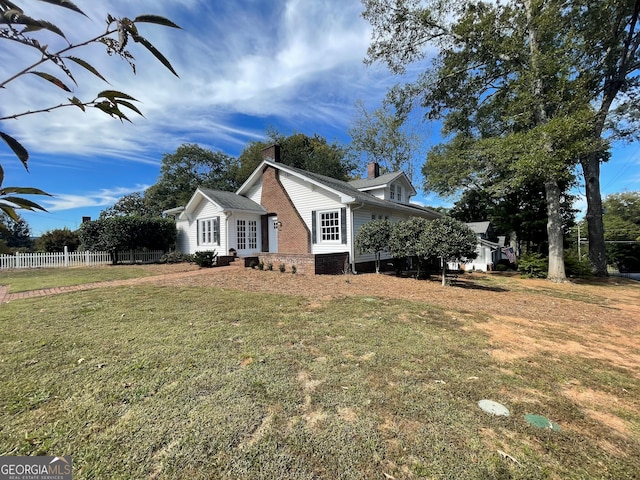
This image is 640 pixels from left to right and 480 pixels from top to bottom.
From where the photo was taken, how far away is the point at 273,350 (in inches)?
165

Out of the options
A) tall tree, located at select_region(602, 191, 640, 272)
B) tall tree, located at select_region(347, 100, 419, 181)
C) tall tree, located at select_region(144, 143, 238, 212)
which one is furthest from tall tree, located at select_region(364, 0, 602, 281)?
tall tree, located at select_region(144, 143, 238, 212)

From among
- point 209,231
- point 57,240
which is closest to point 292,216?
point 209,231

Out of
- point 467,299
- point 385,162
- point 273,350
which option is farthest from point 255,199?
point 385,162

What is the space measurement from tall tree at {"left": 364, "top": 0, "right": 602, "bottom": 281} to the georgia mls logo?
46.1 feet

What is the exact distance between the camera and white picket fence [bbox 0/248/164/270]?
52.0ft

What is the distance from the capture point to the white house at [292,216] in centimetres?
1291

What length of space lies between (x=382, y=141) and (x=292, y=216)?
817 inches

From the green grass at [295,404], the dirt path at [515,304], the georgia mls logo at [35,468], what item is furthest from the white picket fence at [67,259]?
the georgia mls logo at [35,468]

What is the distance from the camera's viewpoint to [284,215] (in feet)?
50.4

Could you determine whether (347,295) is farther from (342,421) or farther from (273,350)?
(342,421)

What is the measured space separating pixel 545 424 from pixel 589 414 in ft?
1.98

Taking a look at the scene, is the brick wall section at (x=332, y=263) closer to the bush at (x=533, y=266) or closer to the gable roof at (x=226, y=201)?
the gable roof at (x=226, y=201)

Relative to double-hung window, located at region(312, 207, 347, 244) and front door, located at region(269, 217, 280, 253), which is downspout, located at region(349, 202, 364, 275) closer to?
double-hung window, located at region(312, 207, 347, 244)

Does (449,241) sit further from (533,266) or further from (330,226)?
(533,266)
